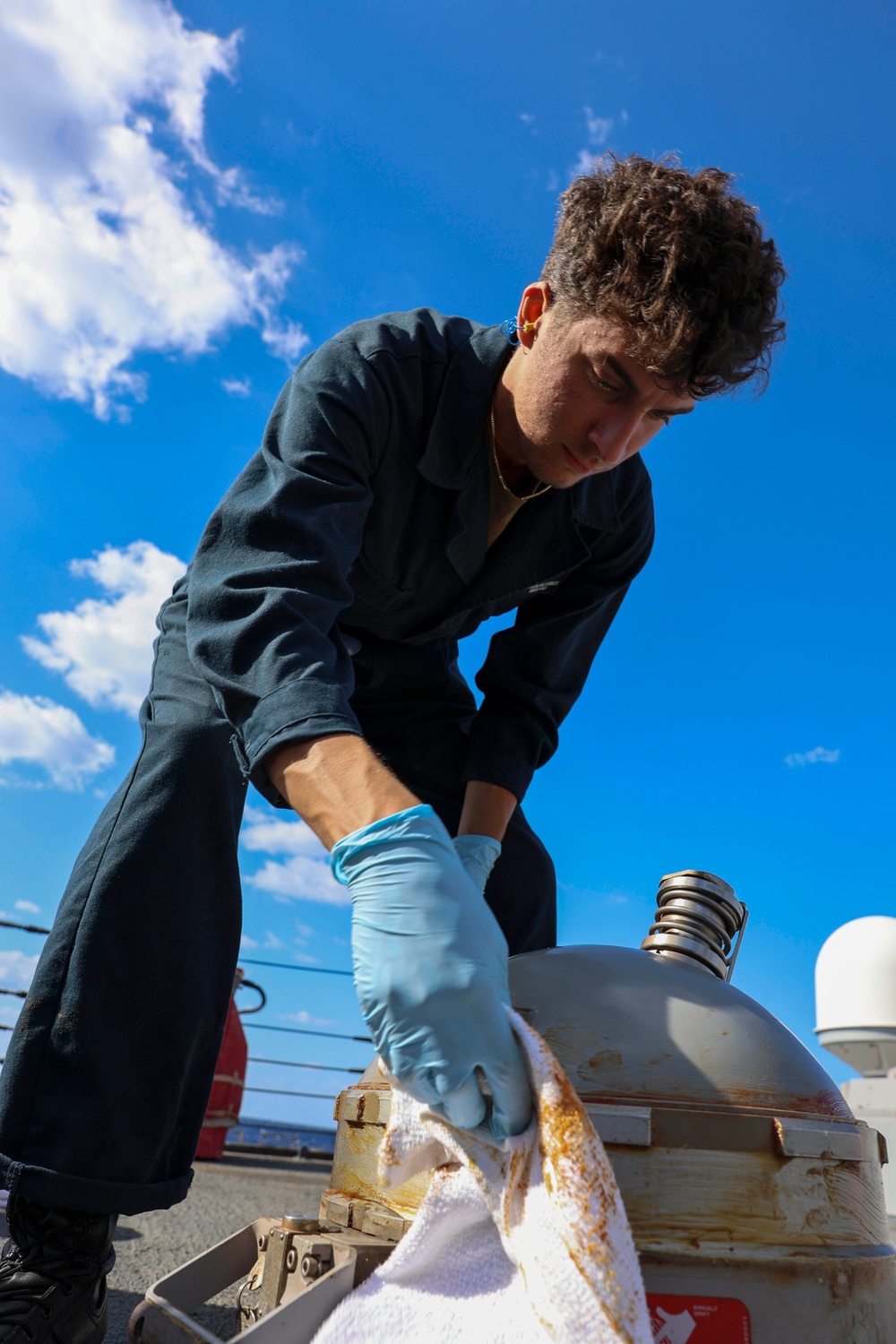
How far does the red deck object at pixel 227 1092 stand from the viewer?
4602 mm

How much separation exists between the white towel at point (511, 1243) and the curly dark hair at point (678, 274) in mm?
1081

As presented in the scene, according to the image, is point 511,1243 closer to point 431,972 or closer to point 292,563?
point 431,972

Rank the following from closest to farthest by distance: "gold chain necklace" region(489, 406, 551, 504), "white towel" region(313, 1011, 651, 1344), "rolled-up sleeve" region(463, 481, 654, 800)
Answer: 1. "white towel" region(313, 1011, 651, 1344)
2. "gold chain necklace" region(489, 406, 551, 504)
3. "rolled-up sleeve" region(463, 481, 654, 800)

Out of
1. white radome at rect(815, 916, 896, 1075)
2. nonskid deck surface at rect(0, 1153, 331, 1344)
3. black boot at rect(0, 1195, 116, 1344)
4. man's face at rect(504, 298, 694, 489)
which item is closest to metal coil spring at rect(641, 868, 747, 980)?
man's face at rect(504, 298, 694, 489)

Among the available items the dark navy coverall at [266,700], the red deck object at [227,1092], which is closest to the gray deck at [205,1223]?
the red deck object at [227,1092]

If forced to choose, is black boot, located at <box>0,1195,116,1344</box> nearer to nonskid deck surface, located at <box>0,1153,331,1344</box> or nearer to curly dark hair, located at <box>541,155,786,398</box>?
nonskid deck surface, located at <box>0,1153,331,1344</box>

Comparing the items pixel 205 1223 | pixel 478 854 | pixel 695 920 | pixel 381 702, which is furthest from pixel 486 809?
pixel 205 1223

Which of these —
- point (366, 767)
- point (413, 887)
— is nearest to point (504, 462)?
point (366, 767)

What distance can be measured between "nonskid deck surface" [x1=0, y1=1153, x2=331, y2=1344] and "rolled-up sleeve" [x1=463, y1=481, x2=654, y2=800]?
3.99 feet

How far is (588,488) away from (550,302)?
37 centimetres

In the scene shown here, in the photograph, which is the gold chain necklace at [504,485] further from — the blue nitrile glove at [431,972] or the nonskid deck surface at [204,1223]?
the nonskid deck surface at [204,1223]

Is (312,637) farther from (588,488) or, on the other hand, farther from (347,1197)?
(588,488)

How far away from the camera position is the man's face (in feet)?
5.24

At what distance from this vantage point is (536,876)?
2002mm
